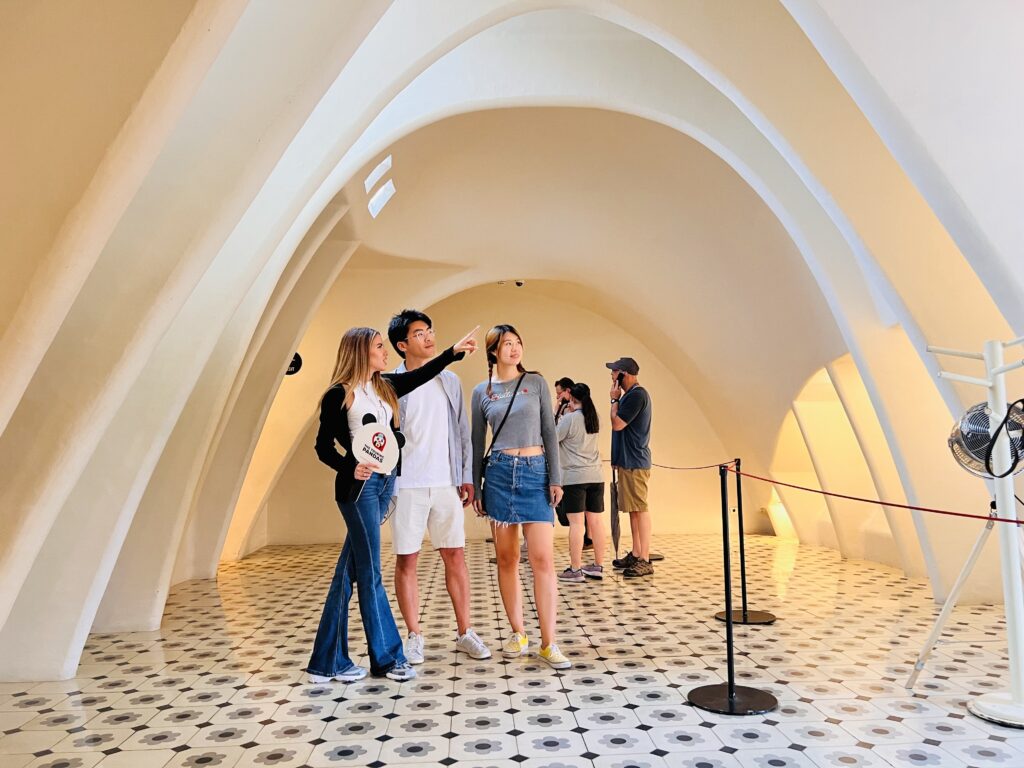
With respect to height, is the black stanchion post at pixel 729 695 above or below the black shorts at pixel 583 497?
below

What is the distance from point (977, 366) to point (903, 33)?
2273 millimetres

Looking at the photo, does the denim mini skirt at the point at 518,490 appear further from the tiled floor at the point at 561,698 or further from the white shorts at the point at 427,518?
the tiled floor at the point at 561,698

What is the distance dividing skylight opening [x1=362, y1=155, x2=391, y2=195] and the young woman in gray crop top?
3819mm

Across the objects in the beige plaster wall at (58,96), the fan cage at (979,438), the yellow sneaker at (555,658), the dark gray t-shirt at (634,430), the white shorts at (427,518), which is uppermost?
the beige plaster wall at (58,96)

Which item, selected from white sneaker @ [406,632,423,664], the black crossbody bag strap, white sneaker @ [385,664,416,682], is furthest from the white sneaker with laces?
the black crossbody bag strap

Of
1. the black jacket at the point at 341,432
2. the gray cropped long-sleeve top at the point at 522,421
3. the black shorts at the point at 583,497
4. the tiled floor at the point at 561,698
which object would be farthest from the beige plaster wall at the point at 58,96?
the black shorts at the point at 583,497

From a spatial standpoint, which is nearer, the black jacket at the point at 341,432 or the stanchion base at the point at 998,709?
the stanchion base at the point at 998,709

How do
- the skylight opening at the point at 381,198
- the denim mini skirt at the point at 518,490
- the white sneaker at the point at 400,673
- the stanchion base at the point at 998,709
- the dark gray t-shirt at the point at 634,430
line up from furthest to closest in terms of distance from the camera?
the skylight opening at the point at 381,198 < the dark gray t-shirt at the point at 634,430 < the denim mini skirt at the point at 518,490 < the white sneaker at the point at 400,673 < the stanchion base at the point at 998,709

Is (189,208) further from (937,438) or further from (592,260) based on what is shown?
(592,260)

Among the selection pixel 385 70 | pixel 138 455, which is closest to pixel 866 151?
pixel 385 70

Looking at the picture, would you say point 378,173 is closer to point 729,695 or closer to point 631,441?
point 631,441

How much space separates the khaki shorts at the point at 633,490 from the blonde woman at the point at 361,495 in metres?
3.23

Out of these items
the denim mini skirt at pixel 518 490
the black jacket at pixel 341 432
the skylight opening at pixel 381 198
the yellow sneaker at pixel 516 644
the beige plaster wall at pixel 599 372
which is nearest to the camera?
the black jacket at pixel 341 432

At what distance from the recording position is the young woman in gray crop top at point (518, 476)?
4.33 m
